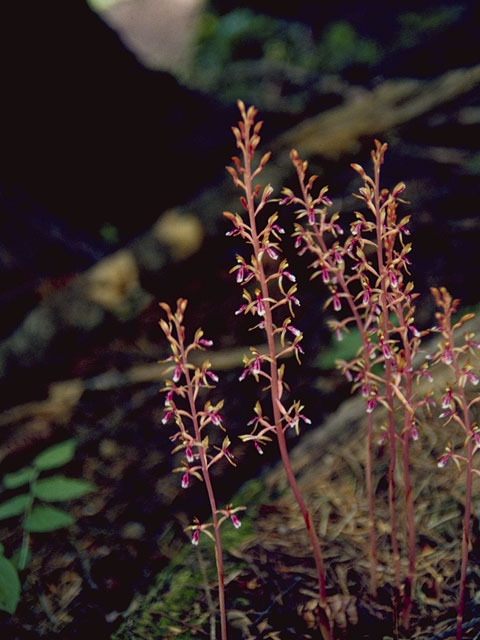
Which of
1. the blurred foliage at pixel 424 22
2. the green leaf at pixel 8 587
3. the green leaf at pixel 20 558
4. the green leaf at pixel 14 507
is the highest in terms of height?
the blurred foliage at pixel 424 22

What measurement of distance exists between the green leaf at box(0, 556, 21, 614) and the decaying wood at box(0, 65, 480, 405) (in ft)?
4.97

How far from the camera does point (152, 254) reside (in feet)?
11.2

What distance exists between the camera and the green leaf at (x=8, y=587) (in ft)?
4.95

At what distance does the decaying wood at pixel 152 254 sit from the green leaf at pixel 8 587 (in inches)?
59.6

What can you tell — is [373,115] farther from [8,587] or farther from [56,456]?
Answer: [8,587]

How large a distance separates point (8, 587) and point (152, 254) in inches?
85.8

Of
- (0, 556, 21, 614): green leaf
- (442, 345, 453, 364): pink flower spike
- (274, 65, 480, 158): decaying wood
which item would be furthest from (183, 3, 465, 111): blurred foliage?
(0, 556, 21, 614): green leaf

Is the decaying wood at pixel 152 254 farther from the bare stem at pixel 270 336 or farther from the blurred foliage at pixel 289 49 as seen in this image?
the bare stem at pixel 270 336

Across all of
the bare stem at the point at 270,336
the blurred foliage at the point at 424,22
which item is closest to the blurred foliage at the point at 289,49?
the blurred foliage at the point at 424,22

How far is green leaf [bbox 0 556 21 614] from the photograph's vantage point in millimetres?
1508

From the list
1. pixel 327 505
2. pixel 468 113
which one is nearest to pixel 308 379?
pixel 327 505

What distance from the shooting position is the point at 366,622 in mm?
1513

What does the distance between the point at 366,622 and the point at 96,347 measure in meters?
2.20

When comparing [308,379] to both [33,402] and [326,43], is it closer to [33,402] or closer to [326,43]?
[33,402]
